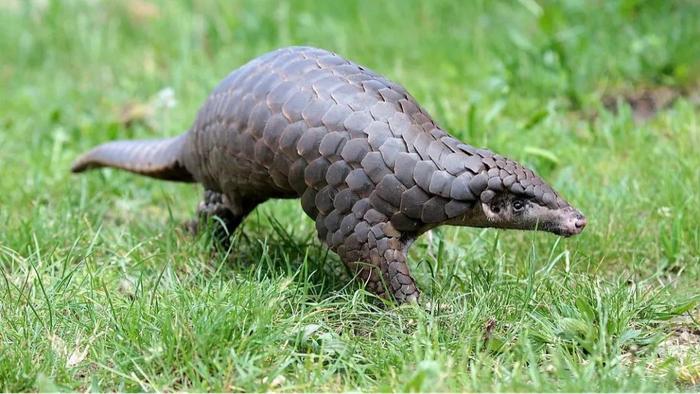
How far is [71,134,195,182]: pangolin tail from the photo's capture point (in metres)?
4.20

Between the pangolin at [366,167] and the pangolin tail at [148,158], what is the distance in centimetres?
60

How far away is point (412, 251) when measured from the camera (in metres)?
4.09

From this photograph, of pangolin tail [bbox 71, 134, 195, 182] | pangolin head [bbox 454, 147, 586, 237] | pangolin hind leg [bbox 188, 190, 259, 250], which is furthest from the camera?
pangolin tail [bbox 71, 134, 195, 182]

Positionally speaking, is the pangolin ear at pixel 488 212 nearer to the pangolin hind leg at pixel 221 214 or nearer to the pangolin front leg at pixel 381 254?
the pangolin front leg at pixel 381 254

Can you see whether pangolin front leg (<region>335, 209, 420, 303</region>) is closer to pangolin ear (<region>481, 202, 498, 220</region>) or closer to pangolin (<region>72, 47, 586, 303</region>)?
pangolin (<region>72, 47, 586, 303</region>)

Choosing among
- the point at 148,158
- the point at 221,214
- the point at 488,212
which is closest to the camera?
the point at 488,212

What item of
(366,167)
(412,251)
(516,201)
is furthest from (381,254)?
(412,251)

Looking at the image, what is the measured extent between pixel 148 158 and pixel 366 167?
143 cm

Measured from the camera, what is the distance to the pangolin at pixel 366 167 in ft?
10.5

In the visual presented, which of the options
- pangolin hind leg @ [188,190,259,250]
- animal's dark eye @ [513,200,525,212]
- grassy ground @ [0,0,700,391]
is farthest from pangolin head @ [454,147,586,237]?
pangolin hind leg @ [188,190,259,250]

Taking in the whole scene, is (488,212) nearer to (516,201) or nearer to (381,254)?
(516,201)

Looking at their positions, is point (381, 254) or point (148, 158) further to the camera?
point (148, 158)

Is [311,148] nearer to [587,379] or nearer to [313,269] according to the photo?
[313,269]

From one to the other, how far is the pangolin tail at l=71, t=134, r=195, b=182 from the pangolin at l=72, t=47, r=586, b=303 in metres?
0.60
